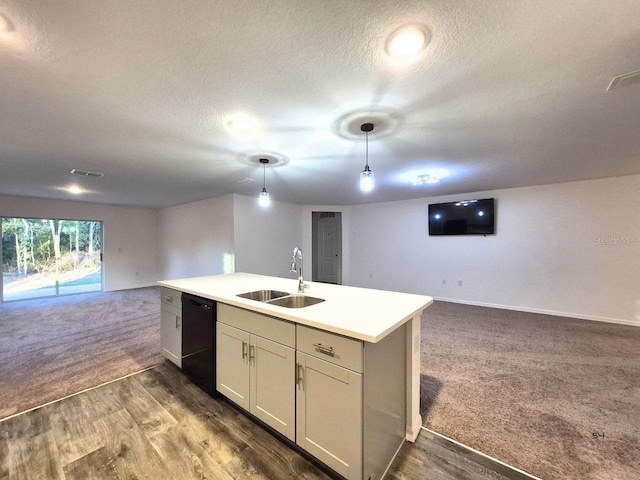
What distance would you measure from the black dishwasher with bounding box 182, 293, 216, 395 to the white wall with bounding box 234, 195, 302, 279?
3.05m

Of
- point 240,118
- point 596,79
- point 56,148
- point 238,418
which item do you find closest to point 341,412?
point 238,418

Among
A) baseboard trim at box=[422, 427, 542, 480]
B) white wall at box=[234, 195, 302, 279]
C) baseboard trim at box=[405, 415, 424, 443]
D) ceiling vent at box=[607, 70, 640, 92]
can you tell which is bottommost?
baseboard trim at box=[422, 427, 542, 480]

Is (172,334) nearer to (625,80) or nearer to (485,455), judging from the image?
(485,455)

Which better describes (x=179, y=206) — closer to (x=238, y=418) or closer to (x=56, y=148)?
(x=56, y=148)

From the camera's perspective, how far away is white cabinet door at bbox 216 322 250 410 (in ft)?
6.22

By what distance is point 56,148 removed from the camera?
2.76 metres

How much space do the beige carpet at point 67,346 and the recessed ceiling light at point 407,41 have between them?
3540mm

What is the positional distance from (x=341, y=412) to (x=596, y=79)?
8.45 ft

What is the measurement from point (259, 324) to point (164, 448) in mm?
962

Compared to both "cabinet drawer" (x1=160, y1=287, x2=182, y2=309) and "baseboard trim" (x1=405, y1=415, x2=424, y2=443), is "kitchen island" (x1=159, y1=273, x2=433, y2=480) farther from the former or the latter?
"cabinet drawer" (x1=160, y1=287, x2=182, y2=309)

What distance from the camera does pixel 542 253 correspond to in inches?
185

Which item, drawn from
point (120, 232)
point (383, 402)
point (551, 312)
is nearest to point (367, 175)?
point (383, 402)

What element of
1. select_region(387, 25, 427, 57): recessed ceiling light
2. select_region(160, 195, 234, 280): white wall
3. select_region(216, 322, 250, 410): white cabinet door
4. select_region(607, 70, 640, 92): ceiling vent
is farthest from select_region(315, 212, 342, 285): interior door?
select_region(387, 25, 427, 57): recessed ceiling light

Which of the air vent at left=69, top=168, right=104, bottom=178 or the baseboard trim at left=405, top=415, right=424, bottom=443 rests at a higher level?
the air vent at left=69, top=168, right=104, bottom=178
